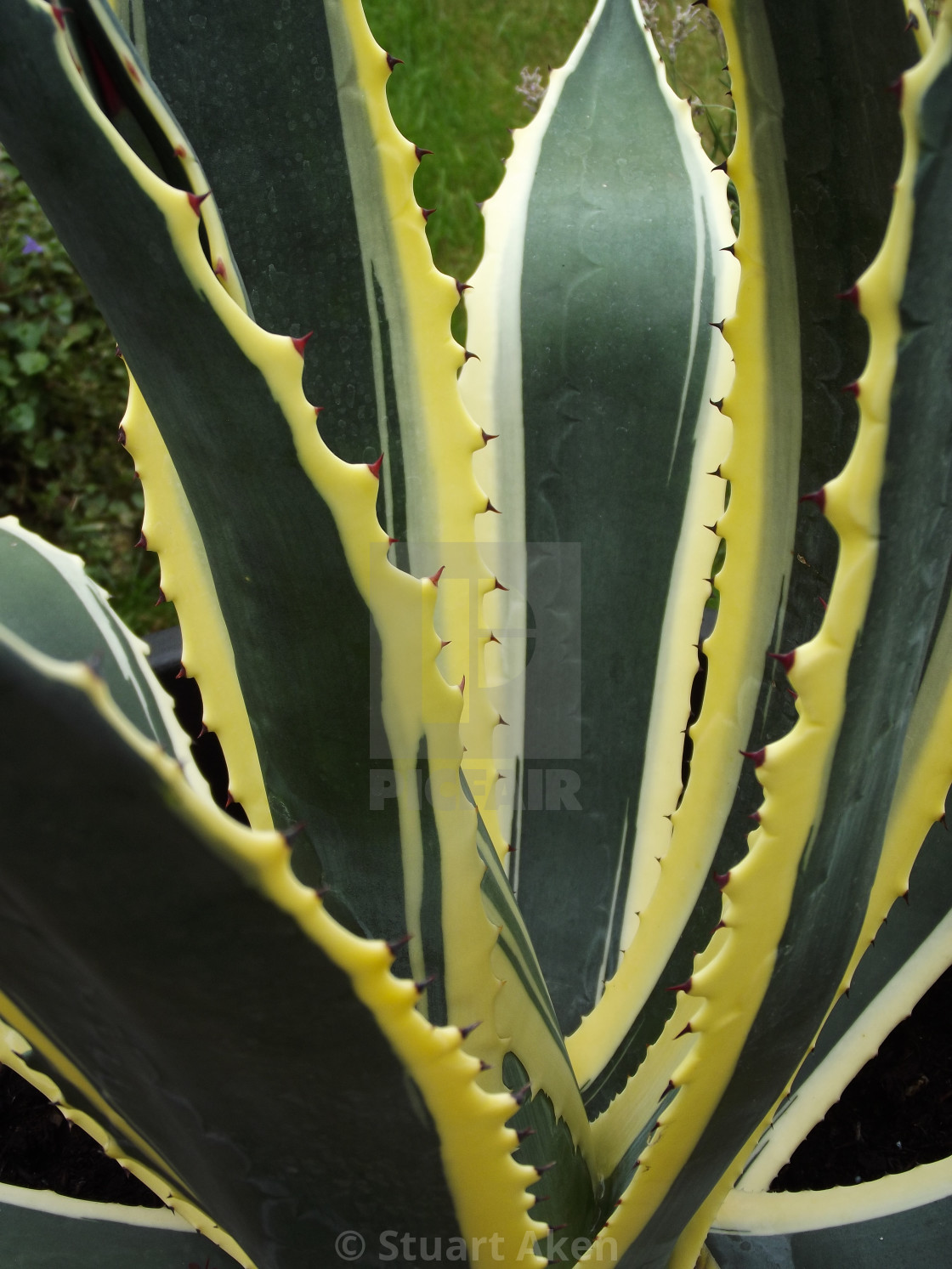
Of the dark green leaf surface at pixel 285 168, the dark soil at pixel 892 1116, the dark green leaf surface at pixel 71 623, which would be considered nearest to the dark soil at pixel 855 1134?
the dark soil at pixel 892 1116

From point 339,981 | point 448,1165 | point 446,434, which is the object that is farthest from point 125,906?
point 446,434

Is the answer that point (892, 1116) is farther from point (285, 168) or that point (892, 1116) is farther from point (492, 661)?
point (285, 168)

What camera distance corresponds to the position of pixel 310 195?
626 millimetres

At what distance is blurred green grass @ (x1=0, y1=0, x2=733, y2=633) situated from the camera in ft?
6.43

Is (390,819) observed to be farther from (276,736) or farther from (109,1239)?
(109,1239)

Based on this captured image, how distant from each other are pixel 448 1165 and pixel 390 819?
146 mm

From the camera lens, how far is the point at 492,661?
777 mm

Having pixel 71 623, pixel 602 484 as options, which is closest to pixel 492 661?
pixel 602 484

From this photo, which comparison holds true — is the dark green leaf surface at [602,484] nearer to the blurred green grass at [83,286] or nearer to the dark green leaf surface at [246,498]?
the dark green leaf surface at [246,498]

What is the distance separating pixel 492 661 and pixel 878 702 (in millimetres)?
374

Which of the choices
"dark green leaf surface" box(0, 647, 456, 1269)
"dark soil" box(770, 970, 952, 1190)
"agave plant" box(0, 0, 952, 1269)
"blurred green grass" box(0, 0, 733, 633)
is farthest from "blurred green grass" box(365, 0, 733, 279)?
"dark green leaf surface" box(0, 647, 456, 1269)

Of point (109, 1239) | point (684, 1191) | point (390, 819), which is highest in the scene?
point (390, 819)

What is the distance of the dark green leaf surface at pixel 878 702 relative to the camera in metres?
0.37

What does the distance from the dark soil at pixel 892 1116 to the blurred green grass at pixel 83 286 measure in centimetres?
134
